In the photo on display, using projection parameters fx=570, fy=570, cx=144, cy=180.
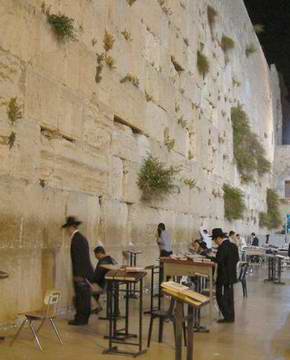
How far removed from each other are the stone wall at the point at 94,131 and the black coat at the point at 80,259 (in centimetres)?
54

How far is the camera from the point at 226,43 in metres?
19.7

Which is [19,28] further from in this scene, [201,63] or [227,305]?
[201,63]

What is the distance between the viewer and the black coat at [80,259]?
25.3ft

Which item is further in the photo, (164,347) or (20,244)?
(20,244)

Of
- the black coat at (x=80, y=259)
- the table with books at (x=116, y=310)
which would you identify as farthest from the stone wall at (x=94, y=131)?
the table with books at (x=116, y=310)

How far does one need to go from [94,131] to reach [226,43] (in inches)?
448

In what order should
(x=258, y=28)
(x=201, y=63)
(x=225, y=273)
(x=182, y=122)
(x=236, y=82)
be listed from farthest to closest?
(x=258, y=28) < (x=236, y=82) < (x=201, y=63) < (x=182, y=122) < (x=225, y=273)

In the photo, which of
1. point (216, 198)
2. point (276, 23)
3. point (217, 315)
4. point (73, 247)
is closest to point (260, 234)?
point (216, 198)

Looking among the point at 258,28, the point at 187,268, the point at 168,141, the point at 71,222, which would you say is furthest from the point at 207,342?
the point at 258,28

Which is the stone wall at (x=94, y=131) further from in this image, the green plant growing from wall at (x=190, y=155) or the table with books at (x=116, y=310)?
the table with books at (x=116, y=310)

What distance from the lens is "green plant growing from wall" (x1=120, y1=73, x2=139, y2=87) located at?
10.8m

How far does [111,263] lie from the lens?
7996 mm

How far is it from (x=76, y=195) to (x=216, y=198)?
32.0 feet

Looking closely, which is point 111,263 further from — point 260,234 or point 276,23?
point 276,23
